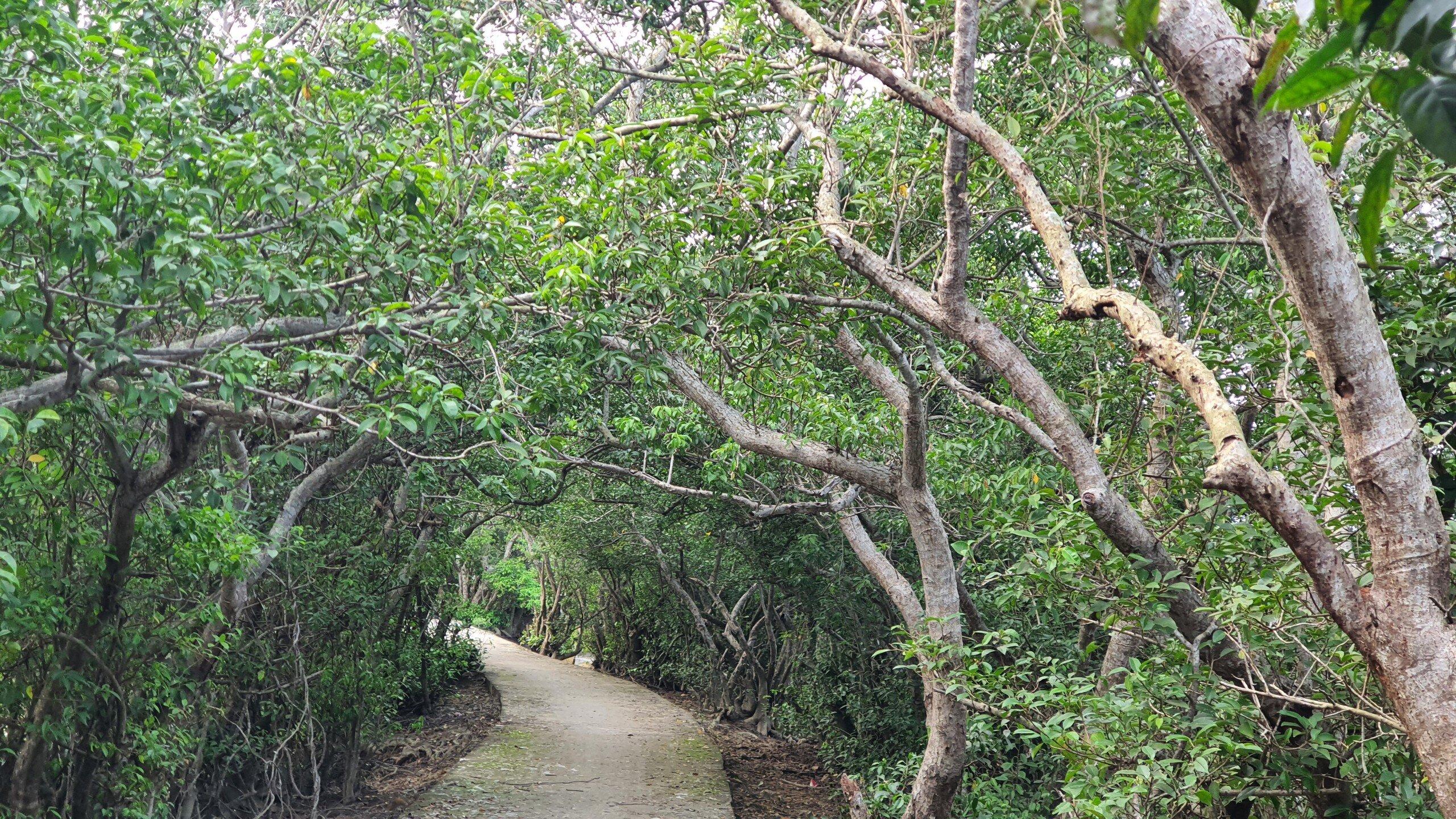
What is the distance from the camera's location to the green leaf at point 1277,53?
2.66 feet

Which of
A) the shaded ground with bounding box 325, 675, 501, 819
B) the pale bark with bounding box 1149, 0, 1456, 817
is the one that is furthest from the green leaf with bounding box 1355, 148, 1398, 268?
the shaded ground with bounding box 325, 675, 501, 819

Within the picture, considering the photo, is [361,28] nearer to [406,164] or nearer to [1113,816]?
[406,164]

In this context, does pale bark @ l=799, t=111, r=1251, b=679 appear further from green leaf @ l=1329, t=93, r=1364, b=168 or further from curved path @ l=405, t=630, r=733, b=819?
curved path @ l=405, t=630, r=733, b=819

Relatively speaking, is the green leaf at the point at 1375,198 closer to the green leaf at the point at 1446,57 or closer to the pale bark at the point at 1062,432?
the green leaf at the point at 1446,57

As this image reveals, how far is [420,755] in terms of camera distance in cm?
1407

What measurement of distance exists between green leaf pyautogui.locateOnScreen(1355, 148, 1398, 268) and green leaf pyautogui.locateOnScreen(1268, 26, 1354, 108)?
81mm

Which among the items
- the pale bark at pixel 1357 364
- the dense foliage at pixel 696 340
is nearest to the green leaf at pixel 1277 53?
the dense foliage at pixel 696 340

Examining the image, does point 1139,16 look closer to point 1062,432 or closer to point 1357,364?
point 1357,364

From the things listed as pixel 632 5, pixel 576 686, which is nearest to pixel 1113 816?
pixel 632 5

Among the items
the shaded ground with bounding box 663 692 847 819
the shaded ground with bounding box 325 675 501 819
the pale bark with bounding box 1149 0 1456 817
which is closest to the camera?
the pale bark with bounding box 1149 0 1456 817

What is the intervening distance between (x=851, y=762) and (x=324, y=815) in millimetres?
6175

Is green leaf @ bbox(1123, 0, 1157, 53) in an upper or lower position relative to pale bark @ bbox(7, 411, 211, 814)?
upper

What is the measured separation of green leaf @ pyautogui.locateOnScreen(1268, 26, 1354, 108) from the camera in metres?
0.73

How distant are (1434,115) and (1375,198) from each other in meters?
0.07
